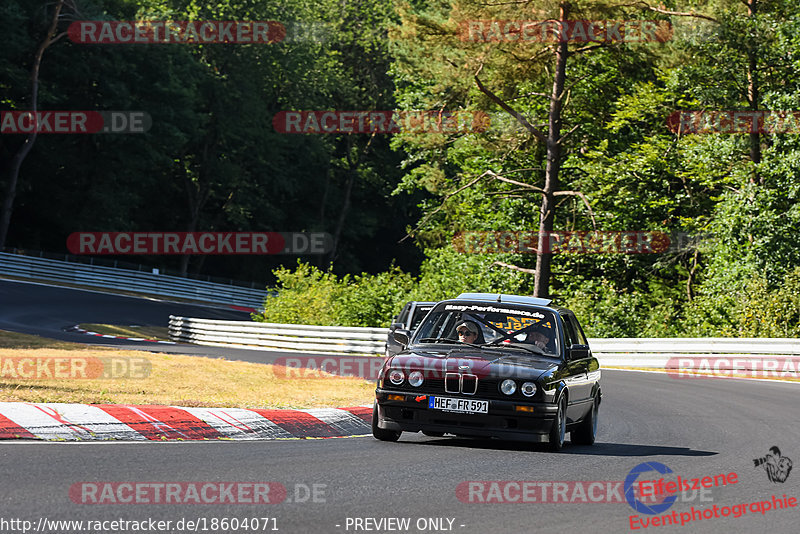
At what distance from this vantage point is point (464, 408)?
10398 mm

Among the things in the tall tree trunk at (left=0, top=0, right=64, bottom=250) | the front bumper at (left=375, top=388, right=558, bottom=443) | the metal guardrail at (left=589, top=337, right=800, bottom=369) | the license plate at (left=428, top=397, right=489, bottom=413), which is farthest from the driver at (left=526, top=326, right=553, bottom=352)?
the tall tree trunk at (left=0, top=0, right=64, bottom=250)

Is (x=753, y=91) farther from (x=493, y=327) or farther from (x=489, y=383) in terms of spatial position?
(x=489, y=383)

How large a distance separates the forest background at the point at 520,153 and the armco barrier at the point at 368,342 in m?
3.57

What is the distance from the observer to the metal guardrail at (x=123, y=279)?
54.0m

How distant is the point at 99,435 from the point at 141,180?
2355 inches

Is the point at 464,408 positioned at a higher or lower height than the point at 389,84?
lower

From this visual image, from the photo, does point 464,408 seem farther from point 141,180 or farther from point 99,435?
point 141,180

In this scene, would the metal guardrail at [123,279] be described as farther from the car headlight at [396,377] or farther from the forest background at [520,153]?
the car headlight at [396,377]

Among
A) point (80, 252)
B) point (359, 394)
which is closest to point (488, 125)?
point (359, 394)

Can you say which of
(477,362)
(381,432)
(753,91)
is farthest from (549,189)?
(477,362)

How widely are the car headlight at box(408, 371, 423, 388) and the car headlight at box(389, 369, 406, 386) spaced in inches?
2.9

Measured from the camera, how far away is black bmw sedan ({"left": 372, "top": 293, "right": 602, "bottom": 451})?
34.1 ft

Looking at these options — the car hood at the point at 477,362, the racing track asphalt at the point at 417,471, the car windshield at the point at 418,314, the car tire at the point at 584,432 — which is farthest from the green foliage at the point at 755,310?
the car hood at the point at 477,362

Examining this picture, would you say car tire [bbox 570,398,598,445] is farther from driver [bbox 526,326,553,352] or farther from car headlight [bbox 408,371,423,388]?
car headlight [bbox 408,371,423,388]
